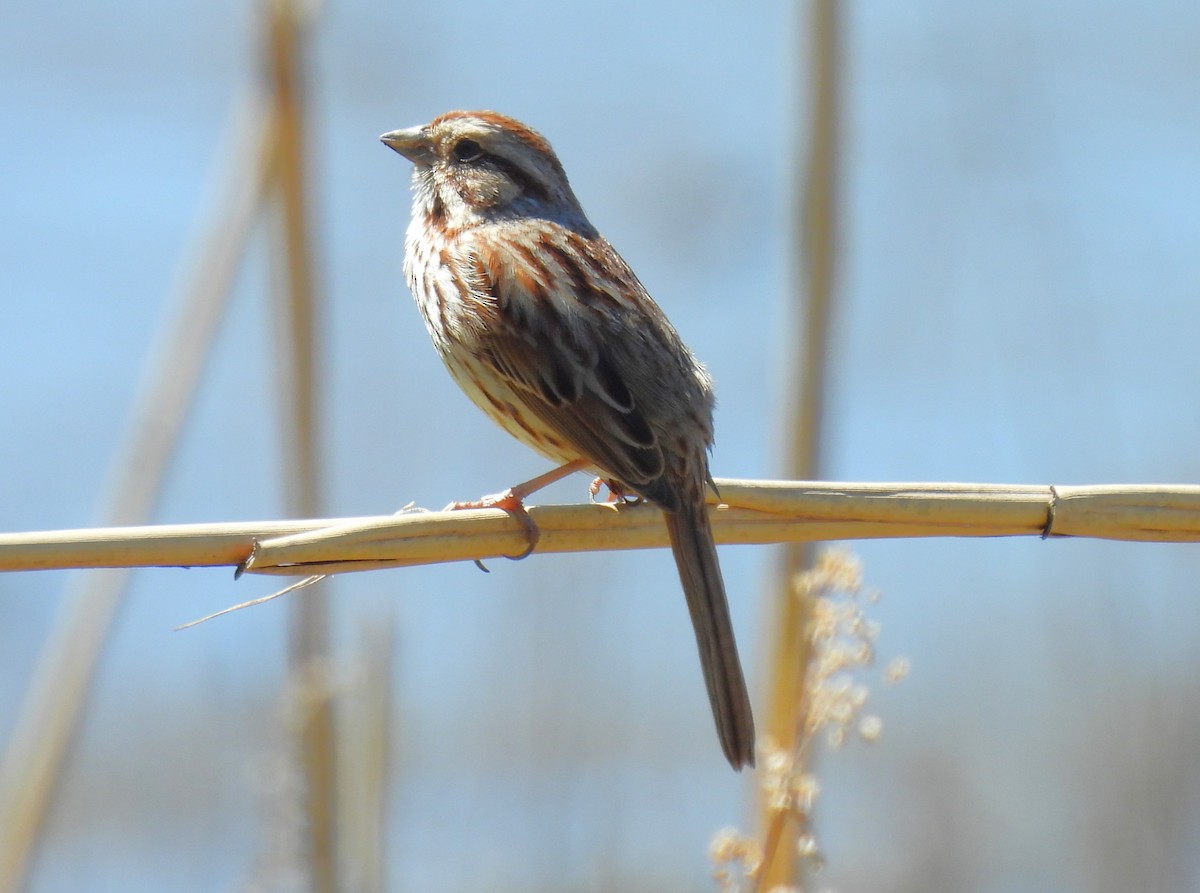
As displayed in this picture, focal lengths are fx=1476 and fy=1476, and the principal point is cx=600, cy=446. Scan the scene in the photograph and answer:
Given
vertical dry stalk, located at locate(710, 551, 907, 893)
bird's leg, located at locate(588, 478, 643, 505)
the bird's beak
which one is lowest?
vertical dry stalk, located at locate(710, 551, 907, 893)

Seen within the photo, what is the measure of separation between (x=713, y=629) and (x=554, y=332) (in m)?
0.88

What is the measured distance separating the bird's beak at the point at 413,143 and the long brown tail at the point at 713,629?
1.57 m

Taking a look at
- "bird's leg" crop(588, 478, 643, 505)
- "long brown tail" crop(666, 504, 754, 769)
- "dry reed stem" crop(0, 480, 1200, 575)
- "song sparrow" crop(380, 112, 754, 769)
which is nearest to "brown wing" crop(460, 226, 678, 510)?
"song sparrow" crop(380, 112, 754, 769)

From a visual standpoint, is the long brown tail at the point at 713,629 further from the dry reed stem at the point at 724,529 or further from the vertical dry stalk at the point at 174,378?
the vertical dry stalk at the point at 174,378

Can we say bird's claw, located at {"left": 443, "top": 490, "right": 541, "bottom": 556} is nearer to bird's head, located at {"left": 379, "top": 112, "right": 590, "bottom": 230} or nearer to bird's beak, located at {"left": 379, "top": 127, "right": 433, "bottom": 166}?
bird's head, located at {"left": 379, "top": 112, "right": 590, "bottom": 230}

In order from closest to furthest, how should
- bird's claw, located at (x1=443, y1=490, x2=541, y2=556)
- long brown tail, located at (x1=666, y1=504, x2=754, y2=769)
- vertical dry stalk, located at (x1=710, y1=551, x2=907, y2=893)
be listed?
1. vertical dry stalk, located at (x1=710, y1=551, x2=907, y2=893)
2. bird's claw, located at (x1=443, y1=490, x2=541, y2=556)
3. long brown tail, located at (x1=666, y1=504, x2=754, y2=769)

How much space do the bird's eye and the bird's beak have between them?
89 mm

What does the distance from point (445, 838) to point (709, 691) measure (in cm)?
171

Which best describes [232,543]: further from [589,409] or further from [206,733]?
[206,733]

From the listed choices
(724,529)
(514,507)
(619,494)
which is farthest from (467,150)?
(724,529)

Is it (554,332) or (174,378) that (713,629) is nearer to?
(554,332)

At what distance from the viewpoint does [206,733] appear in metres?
4.54

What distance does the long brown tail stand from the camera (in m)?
2.46

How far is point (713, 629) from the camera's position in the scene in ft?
8.54
